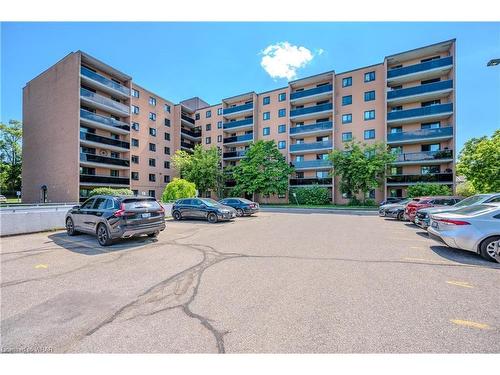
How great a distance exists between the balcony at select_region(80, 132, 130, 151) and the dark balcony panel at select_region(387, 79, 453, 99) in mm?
37458

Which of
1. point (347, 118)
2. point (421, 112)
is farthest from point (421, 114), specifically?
point (347, 118)

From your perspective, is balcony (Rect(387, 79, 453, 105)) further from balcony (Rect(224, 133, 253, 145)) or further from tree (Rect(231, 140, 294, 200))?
balcony (Rect(224, 133, 253, 145))

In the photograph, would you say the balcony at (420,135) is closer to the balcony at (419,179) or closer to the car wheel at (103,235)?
the balcony at (419,179)

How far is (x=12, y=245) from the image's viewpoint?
7.76m

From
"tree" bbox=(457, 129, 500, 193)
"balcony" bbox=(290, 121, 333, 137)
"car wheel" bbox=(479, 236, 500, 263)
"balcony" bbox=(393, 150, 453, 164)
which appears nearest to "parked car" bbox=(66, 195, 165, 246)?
"car wheel" bbox=(479, 236, 500, 263)

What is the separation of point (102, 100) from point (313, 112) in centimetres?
3013

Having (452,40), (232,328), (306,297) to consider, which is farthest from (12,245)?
(452,40)

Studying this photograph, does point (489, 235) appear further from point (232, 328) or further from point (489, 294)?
point (232, 328)

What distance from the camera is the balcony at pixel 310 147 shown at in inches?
1367

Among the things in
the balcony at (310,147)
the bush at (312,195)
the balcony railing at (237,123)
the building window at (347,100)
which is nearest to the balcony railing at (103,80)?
the balcony railing at (237,123)

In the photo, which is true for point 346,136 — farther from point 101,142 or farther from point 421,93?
point 101,142

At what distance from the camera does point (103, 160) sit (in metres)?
28.8

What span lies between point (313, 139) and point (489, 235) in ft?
108

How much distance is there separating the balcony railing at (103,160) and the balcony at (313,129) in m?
25.9
